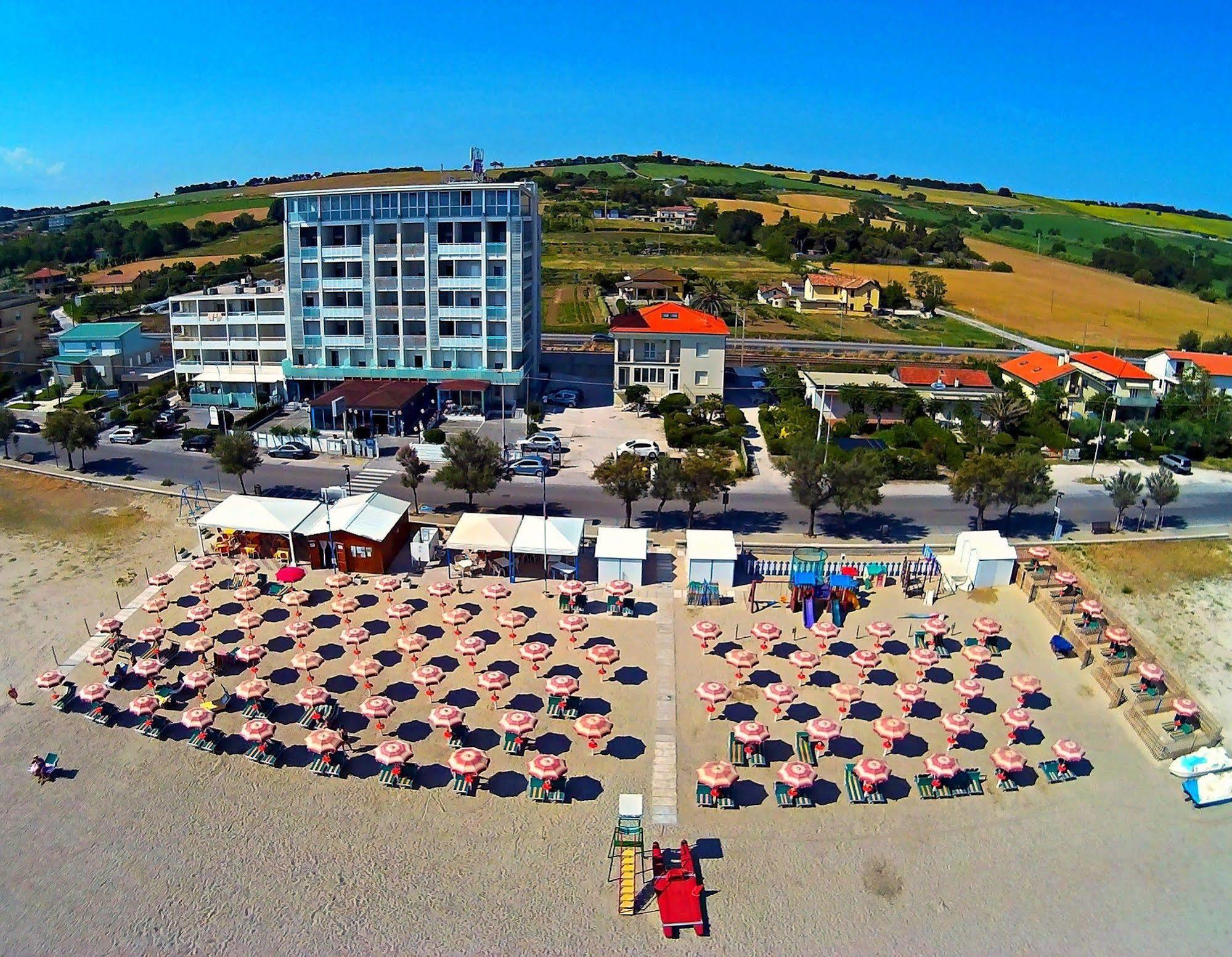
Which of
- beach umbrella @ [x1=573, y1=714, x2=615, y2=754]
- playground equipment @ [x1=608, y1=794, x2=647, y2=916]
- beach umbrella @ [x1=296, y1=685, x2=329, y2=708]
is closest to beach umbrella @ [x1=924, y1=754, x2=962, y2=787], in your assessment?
playground equipment @ [x1=608, y1=794, x2=647, y2=916]

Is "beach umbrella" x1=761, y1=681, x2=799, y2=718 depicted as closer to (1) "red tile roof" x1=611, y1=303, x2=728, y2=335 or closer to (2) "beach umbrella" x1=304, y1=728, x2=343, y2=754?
(2) "beach umbrella" x1=304, y1=728, x2=343, y2=754

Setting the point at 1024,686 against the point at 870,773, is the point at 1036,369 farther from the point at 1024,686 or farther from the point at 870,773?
the point at 870,773

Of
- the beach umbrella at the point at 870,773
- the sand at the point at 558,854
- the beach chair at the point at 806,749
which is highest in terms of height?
the beach umbrella at the point at 870,773

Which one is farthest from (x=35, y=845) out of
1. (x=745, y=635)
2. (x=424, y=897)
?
(x=745, y=635)

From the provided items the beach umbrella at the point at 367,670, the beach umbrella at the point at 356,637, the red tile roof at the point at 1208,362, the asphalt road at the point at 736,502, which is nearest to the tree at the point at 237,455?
the asphalt road at the point at 736,502

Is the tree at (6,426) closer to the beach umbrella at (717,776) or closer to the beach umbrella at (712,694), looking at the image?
the beach umbrella at (712,694)

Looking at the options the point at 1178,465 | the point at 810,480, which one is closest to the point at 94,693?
the point at 810,480

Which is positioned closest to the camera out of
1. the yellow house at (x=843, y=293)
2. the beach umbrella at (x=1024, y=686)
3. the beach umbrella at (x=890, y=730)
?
the beach umbrella at (x=890, y=730)

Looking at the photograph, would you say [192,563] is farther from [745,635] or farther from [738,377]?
[738,377]

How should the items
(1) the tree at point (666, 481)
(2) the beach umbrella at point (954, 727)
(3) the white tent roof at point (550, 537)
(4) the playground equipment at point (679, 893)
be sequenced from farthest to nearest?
(1) the tree at point (666, 481) < (3) the white tent roof at point (550, 537) < (2) the beach umbrella at point (954, 727) < (4) the playground equipment at point (679, 893)
